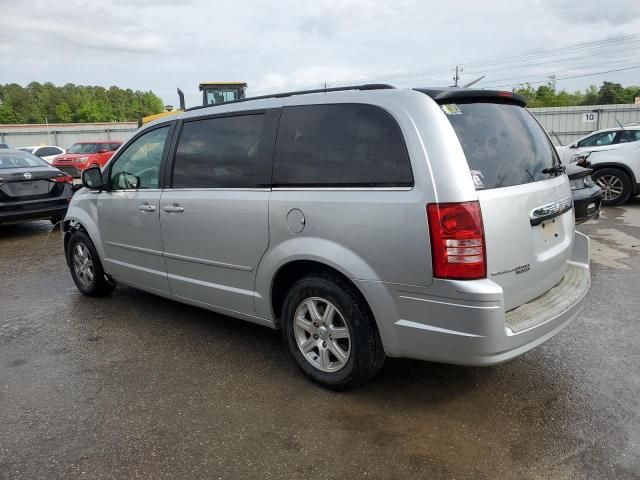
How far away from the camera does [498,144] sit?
3002 mm

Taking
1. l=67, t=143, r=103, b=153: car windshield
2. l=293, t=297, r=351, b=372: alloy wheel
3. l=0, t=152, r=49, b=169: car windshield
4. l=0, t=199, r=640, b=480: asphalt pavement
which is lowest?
l=0, t=199, r=640, b=480: asphalt pavement

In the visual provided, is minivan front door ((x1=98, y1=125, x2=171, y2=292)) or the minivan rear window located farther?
minivan front door ((x1=98, y1=125, x2=171, y2=292))

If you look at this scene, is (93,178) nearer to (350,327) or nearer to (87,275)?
(87,275)

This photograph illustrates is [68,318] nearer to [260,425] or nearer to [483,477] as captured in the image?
[260,425]

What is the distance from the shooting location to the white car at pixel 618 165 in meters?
10.2

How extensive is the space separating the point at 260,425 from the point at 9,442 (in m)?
1.37

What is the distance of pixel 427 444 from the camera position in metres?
2.70

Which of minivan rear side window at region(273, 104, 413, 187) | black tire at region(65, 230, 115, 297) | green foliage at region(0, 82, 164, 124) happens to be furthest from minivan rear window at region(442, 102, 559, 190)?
green foliage at region(0, 82, 164, 124)

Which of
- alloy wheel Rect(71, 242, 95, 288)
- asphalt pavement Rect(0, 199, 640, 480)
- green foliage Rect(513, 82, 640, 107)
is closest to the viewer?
asphalt pavement Rect(0, 199, 640, 480)

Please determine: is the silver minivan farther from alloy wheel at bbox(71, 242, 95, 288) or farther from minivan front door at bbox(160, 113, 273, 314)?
alloy wheel at bbox(71, 242, 95, 288)

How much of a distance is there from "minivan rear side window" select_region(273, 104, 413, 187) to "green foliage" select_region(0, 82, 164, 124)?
103 meters

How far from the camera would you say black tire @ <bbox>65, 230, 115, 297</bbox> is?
5159mm

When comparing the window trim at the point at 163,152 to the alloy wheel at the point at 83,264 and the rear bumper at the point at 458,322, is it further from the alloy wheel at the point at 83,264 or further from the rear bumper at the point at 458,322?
the rear bumper at the point at 458,322

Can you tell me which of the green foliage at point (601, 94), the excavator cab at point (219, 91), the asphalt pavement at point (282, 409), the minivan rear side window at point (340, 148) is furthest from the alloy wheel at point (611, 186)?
the green foliage at point (601, 94)
